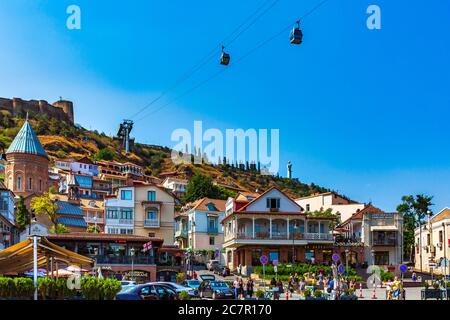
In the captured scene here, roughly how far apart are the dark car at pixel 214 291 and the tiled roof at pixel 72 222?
36.2 metres

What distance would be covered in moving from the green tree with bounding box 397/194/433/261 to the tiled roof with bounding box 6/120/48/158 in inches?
1126

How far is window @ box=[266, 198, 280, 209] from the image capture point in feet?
159

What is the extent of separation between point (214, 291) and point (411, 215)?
37.3 meters

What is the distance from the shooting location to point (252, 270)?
145ft

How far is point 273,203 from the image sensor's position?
4884cm

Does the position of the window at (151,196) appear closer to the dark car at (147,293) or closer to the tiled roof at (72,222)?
the tiled roof at (72,222)

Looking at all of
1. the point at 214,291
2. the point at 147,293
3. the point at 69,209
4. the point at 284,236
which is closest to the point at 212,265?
the point at 284,236

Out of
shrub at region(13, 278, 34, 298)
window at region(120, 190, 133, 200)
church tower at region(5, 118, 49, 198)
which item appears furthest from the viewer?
window at region(120, 190, 133, 200)

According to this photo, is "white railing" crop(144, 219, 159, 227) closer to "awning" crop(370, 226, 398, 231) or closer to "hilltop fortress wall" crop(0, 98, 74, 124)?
"awning" crop(370, 226, 398, 231)

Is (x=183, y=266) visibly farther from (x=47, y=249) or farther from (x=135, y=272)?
(x=47, y=249)

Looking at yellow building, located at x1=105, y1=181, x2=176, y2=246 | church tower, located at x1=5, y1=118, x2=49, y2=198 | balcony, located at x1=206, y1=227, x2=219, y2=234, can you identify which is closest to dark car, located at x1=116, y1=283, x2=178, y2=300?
church tower, located at x1=5, y1=118, x2=49, y2=198

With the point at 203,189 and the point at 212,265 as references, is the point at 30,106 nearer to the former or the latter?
the point at 203,189
